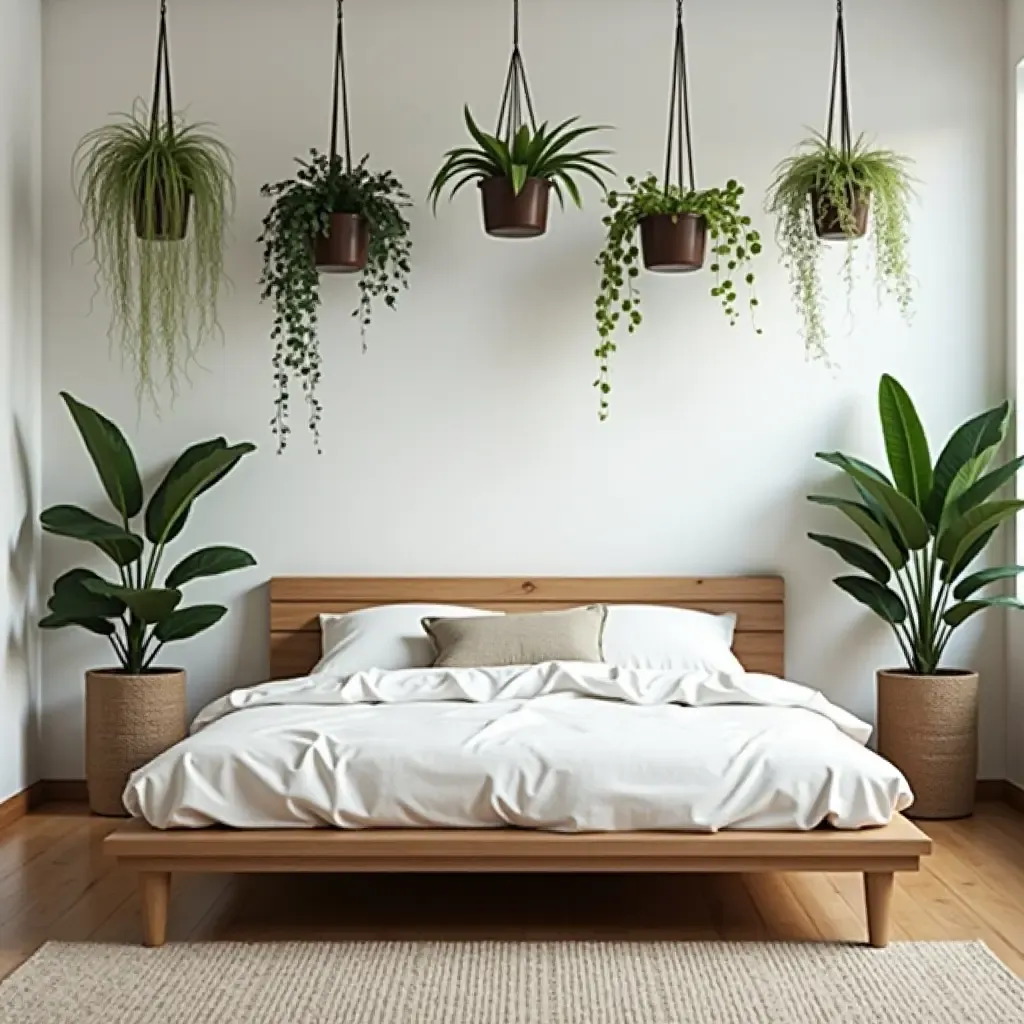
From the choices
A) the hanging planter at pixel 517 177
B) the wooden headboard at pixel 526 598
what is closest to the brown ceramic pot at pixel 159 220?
the hanging planter at pixel 517 177

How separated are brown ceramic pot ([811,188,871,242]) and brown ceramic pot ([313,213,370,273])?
4.88 ft

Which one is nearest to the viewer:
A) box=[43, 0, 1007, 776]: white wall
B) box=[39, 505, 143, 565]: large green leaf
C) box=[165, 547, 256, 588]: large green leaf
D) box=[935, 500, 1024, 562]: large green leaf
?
box=[935, 500, 1024, 562]: large green leaf

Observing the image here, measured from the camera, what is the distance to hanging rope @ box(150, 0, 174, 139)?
521cm

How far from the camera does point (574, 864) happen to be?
376cm

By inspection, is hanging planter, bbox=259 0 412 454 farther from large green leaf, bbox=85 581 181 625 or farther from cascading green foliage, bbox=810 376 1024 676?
cascading green foliage, bbox=810 376 1024 676

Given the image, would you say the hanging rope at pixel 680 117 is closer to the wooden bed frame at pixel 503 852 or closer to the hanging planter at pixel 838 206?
the hanging planter at pixel 838 206

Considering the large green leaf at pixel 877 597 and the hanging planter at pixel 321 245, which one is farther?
the large green leaf at pixel 877 597

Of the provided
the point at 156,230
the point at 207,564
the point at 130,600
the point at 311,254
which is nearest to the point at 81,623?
the point at 130,600

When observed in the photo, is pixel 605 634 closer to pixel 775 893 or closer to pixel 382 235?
pixel 775 893

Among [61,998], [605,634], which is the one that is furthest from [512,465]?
[61,998]

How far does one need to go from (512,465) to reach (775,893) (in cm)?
197

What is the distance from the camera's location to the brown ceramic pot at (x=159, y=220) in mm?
5152

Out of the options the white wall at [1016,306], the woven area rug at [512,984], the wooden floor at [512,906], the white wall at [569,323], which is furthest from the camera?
the white wall at [569,323]

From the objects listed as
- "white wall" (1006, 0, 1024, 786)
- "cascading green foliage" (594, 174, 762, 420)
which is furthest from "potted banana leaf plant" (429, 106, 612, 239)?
"white wall" (1006, 0, 1024, 786)
